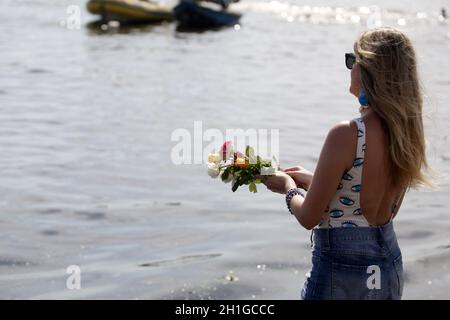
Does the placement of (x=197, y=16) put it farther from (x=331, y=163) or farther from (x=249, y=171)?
(x=331, y=163)

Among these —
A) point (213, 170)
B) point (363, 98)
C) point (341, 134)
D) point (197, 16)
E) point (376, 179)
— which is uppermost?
point (197, 16)

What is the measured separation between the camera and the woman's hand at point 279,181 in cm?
454

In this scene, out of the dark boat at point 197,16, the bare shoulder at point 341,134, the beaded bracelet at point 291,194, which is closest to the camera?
the bare shoulder at point 341,134

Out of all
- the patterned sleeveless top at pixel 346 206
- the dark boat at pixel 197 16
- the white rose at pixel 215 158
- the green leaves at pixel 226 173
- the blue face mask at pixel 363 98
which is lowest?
the patterned sleeveless top at pixel 346 206

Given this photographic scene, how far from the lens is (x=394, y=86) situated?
4016 mm

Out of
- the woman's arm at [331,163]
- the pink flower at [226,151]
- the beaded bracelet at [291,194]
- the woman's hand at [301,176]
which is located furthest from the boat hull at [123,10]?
the woman's arm at [331,163]

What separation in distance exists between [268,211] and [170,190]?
6.18 feet

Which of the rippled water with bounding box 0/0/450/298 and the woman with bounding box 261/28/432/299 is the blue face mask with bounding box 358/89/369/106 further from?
the rippled water with bounding box 0/0/450/298

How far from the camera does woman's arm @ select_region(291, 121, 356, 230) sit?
3.94 meters

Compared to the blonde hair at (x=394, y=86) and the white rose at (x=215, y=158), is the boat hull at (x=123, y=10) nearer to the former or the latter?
the white rose at (x=215, y=158)

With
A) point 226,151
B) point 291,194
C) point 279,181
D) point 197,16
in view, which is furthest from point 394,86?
point 197,16

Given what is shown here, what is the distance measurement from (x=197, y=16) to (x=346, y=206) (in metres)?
38.8

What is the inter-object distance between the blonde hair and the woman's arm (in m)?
0.21

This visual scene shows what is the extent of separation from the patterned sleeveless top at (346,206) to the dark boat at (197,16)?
38527mm
